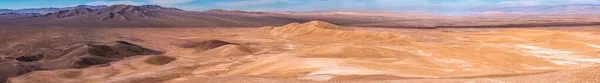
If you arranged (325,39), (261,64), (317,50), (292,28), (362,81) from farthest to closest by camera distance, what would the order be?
(292,28) < (325,39) < (317,50) < (261,64) < (362,81)

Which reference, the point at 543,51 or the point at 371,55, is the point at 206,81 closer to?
the point at 371,55

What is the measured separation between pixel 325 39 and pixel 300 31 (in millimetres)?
12422

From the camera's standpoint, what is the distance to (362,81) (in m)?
15.5

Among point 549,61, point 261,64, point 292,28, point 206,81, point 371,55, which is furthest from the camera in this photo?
point 292,28

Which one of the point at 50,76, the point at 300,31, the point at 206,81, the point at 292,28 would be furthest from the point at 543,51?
the point at 292,28

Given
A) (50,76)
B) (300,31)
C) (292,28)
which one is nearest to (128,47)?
(50,76)

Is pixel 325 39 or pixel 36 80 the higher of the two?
pixel 36 80

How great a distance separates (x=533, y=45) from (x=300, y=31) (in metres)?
35.1

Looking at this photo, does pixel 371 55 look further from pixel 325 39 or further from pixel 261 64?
pixel 325 39

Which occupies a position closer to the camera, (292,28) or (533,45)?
(533,45)

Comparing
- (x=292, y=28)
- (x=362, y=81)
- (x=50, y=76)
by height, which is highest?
(x=362, y=81)

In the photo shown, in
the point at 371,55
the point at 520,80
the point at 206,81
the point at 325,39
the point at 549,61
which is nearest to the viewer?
the point at 520,80

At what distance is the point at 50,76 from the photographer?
25.5 meters

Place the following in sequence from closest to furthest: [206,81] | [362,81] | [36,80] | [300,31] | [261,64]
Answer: [362,81] → [206,81] → [36,80] → [261,64] → [300,31]
